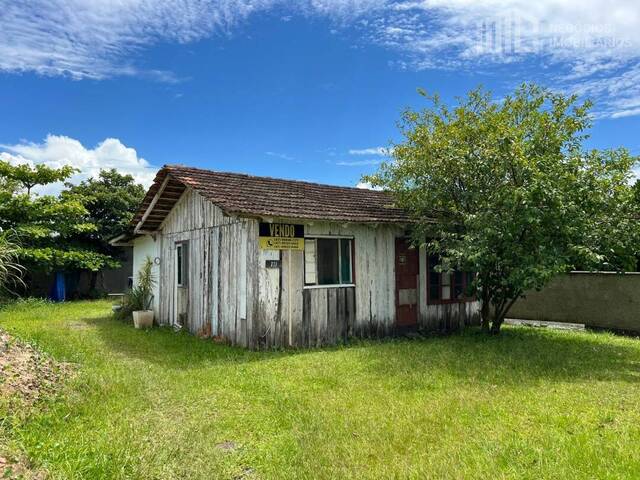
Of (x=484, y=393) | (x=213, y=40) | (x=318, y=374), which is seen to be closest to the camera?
(x=484, y=393)

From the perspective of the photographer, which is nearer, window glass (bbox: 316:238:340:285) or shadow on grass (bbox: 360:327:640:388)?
shadow on grass (bbox: 360:327:640:388)

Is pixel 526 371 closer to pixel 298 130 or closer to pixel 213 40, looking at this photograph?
pixel 213 40

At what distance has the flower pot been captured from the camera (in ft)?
42.9

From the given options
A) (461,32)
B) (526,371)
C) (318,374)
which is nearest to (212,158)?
(461,32)

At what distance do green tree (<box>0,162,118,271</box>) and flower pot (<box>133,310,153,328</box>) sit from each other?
7085mm

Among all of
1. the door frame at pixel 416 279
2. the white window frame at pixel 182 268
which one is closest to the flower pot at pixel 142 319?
the white window frame at pixel 182 268

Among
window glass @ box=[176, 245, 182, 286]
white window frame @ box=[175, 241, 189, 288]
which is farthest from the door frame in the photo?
window glass @ box=[176, 245, 182, 286]

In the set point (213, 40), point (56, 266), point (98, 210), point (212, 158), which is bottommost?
point (56, 266)

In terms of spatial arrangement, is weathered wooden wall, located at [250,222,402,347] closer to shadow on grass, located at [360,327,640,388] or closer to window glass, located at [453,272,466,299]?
shadow on grass, located at [360,327,640,388]

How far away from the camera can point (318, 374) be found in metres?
7.31

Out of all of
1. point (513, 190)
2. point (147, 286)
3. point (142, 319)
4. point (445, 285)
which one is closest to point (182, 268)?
point (142, 319)

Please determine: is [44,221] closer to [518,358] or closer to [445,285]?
[445,285]

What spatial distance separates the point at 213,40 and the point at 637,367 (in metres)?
12.0

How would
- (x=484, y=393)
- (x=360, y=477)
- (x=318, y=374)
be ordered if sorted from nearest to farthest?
(x=360, y=477) → (x=484, y=393) → (x=318, y=374)
